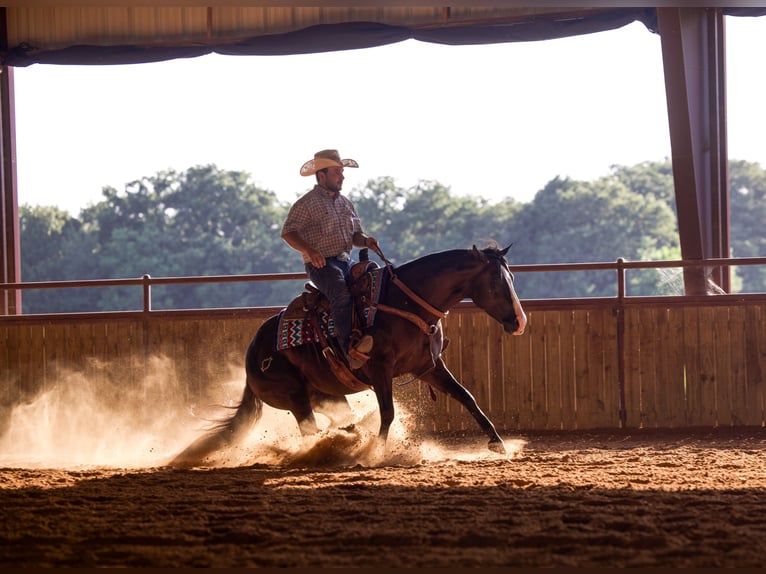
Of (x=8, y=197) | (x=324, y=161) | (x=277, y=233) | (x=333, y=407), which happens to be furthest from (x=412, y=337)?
(x=277, y=233)

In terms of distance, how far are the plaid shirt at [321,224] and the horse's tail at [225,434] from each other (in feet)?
4.53

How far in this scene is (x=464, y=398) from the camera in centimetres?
720

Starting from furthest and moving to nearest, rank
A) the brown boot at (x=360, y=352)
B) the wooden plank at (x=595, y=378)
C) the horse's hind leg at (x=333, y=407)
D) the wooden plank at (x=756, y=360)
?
the wooden plank at (x=595, y=378)
the wooden plank at (x=756, y=360)
the horse's hind leg at (x=333, y=407)
the brown boot at (x=360, y=352)

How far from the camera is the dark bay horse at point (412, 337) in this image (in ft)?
22.9

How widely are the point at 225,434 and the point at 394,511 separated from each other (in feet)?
10.4

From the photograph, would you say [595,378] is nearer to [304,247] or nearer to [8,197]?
[304,247]

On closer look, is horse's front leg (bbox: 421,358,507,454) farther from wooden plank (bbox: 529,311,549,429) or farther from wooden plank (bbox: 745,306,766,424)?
wooden plank (bbox: 745,306,766,424)

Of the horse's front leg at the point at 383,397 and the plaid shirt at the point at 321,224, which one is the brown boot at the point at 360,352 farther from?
the plaid shirt at the point at 321,224

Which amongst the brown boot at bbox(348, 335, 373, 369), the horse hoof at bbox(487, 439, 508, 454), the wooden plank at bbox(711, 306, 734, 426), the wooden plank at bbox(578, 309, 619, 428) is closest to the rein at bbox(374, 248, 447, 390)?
the brown boot at bbox(348, 335, 373, 369)

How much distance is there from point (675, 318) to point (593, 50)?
4882 centimetres

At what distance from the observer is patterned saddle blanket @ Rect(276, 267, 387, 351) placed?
711 centimetres

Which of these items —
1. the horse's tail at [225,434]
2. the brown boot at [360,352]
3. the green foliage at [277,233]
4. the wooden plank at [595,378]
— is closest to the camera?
the brown boot at [360,352]

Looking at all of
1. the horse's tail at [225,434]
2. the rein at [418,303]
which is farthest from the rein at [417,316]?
the horse's tail at [225,434]

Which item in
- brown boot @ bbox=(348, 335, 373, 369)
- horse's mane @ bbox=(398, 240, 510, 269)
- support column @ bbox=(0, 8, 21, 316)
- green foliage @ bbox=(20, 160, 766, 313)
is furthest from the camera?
green foliage @ bbox=(20, 160, 766, 313)
